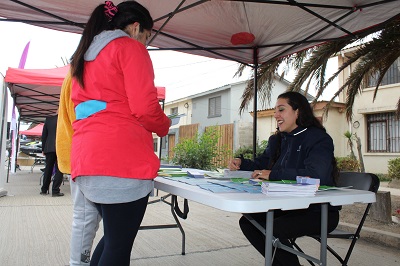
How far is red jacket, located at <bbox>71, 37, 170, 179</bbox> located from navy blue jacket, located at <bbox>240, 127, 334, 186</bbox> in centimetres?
91

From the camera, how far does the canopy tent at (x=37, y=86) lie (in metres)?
6.79

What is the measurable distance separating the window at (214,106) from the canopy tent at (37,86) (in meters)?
12.3

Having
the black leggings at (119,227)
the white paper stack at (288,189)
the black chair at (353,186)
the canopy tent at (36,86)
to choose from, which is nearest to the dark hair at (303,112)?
the black chair at (353,186)

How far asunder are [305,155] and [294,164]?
0.48 feet

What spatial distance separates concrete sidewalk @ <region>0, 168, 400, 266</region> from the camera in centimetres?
303

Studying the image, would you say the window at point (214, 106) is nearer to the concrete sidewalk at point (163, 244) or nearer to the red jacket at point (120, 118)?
the concrete sidewalk at point (163, 244)

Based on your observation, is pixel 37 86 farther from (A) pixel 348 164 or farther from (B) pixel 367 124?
(B) pixel 367 124

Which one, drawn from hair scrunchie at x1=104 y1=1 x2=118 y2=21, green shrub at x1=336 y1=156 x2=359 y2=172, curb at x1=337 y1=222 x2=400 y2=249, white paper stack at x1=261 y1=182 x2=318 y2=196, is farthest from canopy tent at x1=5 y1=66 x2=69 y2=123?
green shrub at x1=336 y1=156 x2=359 y2=172

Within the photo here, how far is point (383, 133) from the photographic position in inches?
563

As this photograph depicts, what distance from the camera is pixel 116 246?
59.1 inches

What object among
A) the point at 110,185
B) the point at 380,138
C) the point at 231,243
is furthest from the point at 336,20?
the point at 380,138

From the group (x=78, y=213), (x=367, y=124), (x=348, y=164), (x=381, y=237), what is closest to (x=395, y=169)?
(x=348, y=164)

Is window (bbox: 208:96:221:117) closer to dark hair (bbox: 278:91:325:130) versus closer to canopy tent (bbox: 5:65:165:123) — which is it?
canopy tent (bbox: 5:65:165:123)

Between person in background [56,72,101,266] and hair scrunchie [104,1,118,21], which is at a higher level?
hair scrunchie [104,1,118,21]
